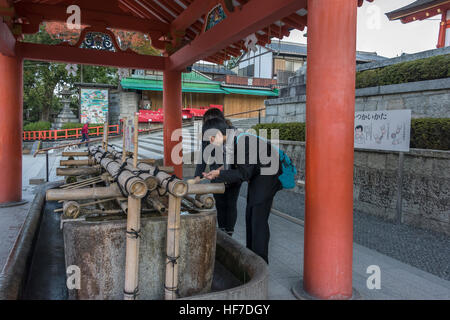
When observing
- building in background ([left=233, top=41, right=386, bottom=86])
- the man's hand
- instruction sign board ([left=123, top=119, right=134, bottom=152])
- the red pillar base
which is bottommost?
the red pillar base

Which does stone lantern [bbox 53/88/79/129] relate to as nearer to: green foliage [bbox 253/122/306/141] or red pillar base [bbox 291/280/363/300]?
green foliage [bbox 253/122/306/141]

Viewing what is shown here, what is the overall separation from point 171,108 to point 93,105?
51.7 feet

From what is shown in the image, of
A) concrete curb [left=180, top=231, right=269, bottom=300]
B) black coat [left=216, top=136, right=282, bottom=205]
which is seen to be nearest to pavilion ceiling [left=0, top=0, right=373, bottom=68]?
black coat [left=216, top=136, right=282, bottom=205]

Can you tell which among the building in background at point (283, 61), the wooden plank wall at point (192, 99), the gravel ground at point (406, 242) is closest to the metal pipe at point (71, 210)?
the gravel ground at point (406, 242)

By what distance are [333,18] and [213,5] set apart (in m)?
3.27

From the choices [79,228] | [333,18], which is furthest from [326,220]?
[79,228]

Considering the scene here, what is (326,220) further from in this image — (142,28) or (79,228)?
(142,28)

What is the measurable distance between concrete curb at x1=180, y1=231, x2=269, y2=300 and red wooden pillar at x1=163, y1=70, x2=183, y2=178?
4.67 m

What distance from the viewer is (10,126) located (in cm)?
644

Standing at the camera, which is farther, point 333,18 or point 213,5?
point 213,5

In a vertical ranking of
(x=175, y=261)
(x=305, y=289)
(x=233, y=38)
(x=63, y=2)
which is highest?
(x=63, y=2)

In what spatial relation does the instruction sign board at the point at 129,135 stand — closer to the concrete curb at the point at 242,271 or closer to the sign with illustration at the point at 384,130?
the concrete curb at the point at 242,271

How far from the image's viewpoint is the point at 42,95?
2428 cm

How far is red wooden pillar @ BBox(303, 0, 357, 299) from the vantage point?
2938mm
